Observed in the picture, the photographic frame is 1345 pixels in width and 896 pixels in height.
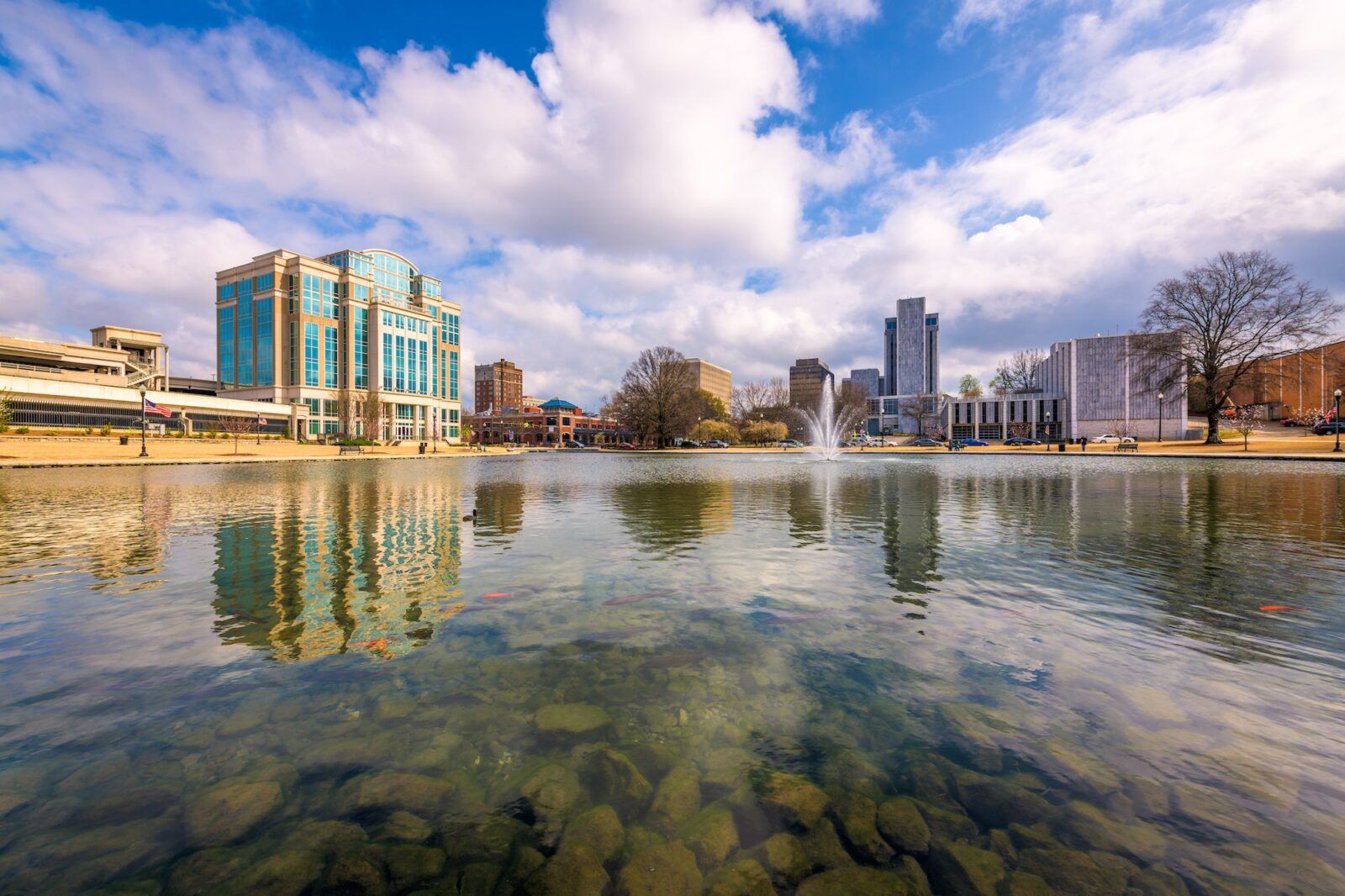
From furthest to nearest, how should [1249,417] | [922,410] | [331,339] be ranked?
[922,410] → [331,339] → [1249,417]

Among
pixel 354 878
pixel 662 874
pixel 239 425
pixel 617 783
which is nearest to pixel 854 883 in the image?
pixel 662 874

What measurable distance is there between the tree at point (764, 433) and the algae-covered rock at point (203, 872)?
347 feet

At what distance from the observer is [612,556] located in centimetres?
1006

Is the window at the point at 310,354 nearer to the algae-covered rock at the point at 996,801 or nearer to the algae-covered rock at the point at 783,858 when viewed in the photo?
the algae-covered rock at the point at 783,858

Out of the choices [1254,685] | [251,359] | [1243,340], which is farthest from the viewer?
[251,359]

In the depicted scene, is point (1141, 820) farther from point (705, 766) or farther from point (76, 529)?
point (76, 529)

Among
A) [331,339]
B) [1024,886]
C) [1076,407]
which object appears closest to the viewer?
[1024,886]

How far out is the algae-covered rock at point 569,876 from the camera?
271 centimetres

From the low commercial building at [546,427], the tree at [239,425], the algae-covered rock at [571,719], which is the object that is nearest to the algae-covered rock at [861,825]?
the algae-covered rock at [571,719]

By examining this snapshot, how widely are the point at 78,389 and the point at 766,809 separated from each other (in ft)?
275

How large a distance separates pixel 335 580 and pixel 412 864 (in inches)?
257

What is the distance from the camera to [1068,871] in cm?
279

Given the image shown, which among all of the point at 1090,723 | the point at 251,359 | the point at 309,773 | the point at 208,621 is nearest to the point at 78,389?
the point at 251,359

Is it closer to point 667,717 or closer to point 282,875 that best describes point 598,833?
point 667,717
